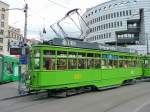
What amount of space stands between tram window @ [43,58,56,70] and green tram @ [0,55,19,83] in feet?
33.0

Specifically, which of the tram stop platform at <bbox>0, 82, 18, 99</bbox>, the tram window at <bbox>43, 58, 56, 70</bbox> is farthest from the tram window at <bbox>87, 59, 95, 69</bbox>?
the tram stop platform at <bbox>0, 82, 18, 99</bbox>

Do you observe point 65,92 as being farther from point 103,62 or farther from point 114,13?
→ point 114,13

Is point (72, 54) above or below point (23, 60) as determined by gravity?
above

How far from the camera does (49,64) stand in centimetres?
1584

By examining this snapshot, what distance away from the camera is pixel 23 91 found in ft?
57.4

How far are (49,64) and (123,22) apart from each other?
254 feet

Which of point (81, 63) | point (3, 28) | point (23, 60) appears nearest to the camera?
point (23, 60)

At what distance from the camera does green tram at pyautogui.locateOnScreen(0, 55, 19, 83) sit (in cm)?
2527

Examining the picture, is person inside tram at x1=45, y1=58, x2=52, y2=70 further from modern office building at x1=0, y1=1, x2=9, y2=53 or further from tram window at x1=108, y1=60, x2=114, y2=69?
modern office building at x1=0, y1=1, x2=9, y2=53

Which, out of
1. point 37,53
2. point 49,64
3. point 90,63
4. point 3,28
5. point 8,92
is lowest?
point 8,92

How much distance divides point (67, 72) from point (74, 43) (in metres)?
1.78

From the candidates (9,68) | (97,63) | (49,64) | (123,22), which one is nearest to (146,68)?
(97,63)

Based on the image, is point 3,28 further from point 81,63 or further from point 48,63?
point 48,63

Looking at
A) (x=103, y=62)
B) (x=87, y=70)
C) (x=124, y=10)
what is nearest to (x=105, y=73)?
(x=103, y=62)
